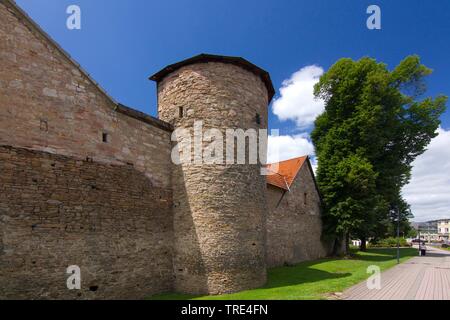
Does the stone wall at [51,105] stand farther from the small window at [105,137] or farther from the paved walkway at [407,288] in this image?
the paved walkway at [407,288]

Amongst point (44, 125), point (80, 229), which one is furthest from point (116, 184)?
point (44, 125)

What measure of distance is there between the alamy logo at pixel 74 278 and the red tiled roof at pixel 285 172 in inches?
459

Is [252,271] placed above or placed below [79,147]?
below

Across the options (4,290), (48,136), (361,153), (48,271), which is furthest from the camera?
(361,153)

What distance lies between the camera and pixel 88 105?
28.7 ft

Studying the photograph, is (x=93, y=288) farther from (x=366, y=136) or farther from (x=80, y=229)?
(x=366, y=136)

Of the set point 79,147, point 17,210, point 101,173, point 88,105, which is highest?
point 88,105

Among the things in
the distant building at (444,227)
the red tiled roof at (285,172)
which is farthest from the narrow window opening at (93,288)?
the distant building at (444,227)

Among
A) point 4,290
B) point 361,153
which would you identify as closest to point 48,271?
point 4,290

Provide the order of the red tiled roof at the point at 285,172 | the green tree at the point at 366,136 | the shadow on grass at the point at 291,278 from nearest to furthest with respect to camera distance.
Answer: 1. the shadow on grass at the point at 291,278
2. the red tiled roof at the point at 285,172
3. the green tree at the point at 366,136

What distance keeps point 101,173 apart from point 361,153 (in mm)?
19177

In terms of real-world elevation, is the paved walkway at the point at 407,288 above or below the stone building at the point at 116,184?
below

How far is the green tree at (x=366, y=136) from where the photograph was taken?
70.6 ft
